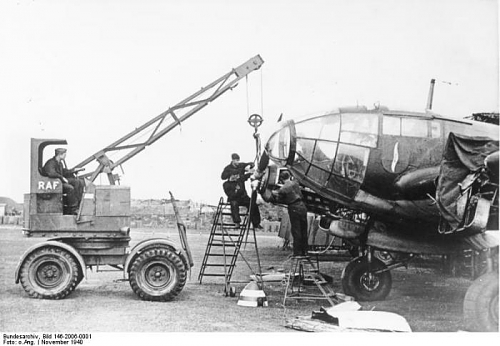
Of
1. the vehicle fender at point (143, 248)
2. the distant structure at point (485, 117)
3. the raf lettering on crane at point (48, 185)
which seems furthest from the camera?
the distant structure at point (485, 117)

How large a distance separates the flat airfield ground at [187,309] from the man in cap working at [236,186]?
5.37 ft

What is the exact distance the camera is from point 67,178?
11.6m

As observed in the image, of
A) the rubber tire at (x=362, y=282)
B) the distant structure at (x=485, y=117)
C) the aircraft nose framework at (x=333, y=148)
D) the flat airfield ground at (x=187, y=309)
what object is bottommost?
the flat airfield ground at (x=187, y=309)

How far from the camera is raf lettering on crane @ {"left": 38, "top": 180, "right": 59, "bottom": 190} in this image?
10.9 m

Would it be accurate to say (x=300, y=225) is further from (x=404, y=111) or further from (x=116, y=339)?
(x=116, y=339)

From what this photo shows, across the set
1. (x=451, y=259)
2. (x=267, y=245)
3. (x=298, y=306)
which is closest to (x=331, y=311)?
(x=298, y=306)

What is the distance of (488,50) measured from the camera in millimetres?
9891

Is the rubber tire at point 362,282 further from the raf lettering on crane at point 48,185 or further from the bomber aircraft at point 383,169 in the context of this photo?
the raf lettering on crane at point 48,185

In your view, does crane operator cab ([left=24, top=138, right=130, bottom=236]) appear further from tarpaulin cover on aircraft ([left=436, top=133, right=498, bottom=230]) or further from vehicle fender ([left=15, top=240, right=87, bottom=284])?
tarpaulin cover on aircraft ([left=436, top=133, right=498, bottom=230])

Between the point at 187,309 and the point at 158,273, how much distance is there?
1.04 metres

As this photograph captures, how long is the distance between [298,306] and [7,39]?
7135mm

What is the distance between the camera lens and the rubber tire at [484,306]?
829 cm

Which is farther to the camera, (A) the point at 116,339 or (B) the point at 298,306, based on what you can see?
(B) the point at 298,306

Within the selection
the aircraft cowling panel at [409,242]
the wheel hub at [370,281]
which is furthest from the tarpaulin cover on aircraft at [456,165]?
the wheel hub at [370,281]
